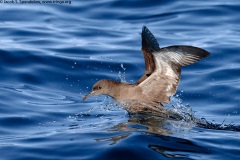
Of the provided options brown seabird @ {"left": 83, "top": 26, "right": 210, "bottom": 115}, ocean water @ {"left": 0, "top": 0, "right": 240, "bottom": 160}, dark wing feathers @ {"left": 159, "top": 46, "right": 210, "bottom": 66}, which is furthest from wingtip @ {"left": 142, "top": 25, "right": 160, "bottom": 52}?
ocean water @ {"left": 0, "top": 0, "right": 240, "bottom": 160}

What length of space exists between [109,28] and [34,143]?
760 cm

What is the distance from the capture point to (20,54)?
40.0 ft

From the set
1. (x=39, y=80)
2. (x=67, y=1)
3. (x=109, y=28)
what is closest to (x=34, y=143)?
(x=39, y=80)

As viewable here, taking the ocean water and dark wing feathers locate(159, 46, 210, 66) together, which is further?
dark wing feathers locate(159, 46, 210, 66)

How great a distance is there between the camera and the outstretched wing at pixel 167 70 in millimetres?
8055

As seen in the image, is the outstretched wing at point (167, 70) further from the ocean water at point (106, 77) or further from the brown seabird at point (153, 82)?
the ocean water at point (106, 77)

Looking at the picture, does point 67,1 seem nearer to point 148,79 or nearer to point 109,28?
point 109,28

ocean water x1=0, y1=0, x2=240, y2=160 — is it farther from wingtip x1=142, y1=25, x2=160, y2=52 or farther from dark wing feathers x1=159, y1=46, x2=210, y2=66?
wingtip x1=142, y1=25, x2=160, y2=52

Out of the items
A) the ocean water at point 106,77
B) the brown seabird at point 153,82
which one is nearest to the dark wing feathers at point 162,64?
the brown seabird at point 153,82

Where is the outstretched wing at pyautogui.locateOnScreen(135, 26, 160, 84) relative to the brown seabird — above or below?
above

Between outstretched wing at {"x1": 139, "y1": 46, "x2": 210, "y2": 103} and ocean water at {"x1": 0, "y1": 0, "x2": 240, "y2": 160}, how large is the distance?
43 centimetres

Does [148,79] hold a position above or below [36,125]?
above

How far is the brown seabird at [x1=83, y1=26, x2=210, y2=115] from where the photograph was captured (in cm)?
806

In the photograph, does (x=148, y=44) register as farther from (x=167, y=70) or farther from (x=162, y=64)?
(x=167, y=70)
